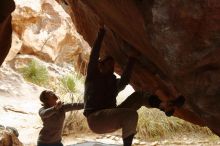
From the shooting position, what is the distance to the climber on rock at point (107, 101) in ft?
16.2

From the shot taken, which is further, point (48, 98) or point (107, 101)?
point (48, 98)

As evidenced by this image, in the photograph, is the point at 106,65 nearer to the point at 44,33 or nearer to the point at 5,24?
the point at 5,24

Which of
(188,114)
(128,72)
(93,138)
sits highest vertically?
(128,72)

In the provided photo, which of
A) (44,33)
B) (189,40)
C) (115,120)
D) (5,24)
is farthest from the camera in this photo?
(44,33)

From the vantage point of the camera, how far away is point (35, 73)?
15188mm

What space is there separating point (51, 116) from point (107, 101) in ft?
3.63

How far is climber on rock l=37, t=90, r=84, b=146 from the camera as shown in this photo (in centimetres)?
590

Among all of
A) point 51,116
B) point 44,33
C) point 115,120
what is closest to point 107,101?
point 115,120

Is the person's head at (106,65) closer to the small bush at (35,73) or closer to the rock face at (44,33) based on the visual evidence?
the small bush at (35,73)

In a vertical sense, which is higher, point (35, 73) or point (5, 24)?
point (5, 24)

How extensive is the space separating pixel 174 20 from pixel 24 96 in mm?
9795

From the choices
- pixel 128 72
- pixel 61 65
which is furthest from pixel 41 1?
pixel 128 72

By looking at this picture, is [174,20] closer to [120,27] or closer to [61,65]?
[120,27]

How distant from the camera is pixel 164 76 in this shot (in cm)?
575
